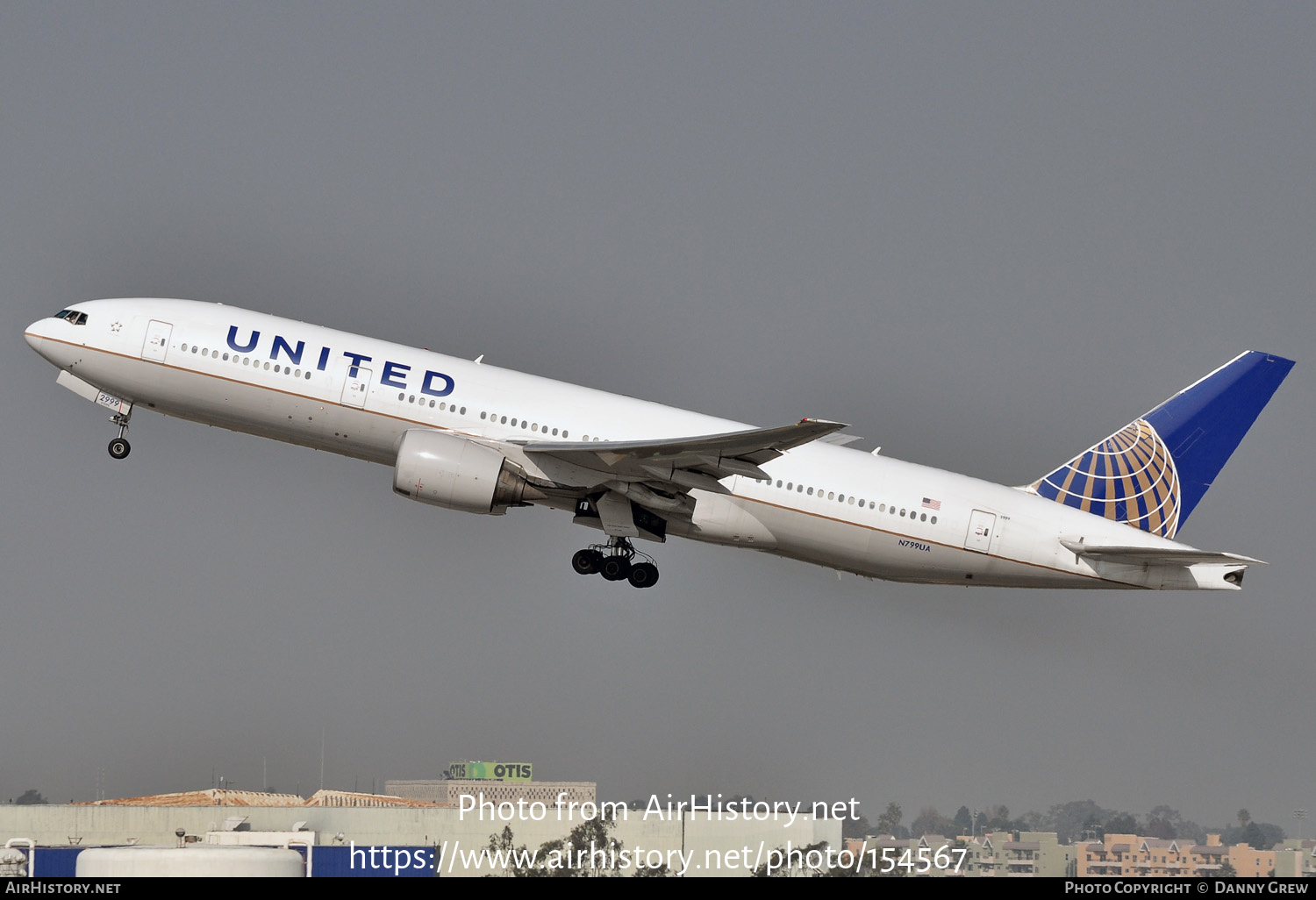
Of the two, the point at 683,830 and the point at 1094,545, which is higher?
the point at 1094,545

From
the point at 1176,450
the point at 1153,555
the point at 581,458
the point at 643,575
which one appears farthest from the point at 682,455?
the point at 1176,450

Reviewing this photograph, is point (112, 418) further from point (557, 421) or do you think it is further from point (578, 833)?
point (578, 833)

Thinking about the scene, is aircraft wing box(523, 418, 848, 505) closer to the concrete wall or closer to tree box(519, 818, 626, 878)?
tree box(519, 818, 626, 878)

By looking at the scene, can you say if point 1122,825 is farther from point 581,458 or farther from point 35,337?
point 35,337

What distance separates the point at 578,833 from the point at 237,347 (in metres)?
19.1

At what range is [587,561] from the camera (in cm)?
3959

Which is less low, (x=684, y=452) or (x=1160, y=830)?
(x=684, y=452)

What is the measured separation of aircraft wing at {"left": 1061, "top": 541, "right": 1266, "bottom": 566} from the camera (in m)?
36.7

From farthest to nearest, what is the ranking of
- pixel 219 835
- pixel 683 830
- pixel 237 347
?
1. pixel 683 830
2. pixel 219 835
3. pixel 237 347

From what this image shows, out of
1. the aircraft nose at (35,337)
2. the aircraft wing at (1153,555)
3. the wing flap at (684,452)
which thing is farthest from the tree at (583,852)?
the aircraft nose at (35,337)

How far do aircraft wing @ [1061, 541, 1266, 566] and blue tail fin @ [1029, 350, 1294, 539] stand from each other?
246 cm

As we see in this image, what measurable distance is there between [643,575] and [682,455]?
5.42 meters

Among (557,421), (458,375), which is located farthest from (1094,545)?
(458,375)

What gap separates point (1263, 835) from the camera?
4994cm
